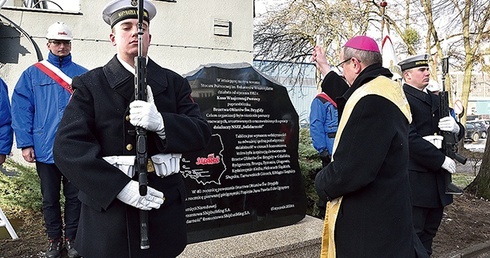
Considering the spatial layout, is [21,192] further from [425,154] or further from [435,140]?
[435,140]

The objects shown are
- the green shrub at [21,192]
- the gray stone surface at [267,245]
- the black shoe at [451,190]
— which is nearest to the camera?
the gray stone surface at [267,245]

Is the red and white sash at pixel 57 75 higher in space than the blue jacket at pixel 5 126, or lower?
higher

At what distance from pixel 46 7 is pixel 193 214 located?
693cm

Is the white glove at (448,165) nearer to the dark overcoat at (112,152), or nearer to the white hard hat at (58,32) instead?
the dark overcoat at (112,152)

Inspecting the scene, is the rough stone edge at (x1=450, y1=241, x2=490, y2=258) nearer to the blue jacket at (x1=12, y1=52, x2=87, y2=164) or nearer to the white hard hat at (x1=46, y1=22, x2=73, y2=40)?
the blue jacket at (x1=12, y1=52, x2=87, y2=164)

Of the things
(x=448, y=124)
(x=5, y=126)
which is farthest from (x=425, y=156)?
(x=5, y=126)

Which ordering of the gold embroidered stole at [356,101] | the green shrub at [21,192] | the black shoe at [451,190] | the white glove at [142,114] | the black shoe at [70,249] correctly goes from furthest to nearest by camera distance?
1. the green shrub at [21,192]
2. the black shoe at [451,190]
3. the black shoe at [70,249]
4. the gold embroidered stole at [356,101]
5. the white glove at [142,114]

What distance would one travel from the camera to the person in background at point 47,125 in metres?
4.07

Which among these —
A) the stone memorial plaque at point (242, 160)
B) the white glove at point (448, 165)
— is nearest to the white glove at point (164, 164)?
the stone memorial plaque at point (242, 160)

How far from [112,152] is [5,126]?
91.8 inches

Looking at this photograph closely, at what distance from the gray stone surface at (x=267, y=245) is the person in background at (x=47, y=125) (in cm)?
111

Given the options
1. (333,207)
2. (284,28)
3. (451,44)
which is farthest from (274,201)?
(451,44)

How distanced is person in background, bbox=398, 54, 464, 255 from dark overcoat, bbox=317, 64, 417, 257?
1522 millimetres

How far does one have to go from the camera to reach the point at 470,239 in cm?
638
